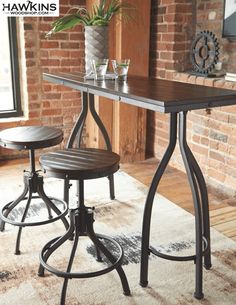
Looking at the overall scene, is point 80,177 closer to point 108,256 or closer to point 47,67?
point 108,256

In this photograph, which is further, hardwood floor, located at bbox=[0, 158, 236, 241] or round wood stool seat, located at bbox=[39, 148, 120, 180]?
hardwood floor, located at bbox=[0, 158, 236, 241]

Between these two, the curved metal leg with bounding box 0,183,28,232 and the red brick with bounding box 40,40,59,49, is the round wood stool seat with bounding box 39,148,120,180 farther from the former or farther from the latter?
the red brick with bounding box 40,40,59,49

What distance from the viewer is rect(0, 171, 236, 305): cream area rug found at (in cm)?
189

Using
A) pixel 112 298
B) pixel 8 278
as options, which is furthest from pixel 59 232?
pixel 112 298

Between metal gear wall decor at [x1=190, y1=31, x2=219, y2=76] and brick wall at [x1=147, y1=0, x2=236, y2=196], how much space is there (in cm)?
9

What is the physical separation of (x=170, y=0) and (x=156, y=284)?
251cm

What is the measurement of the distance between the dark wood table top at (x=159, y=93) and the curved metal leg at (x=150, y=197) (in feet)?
0.49

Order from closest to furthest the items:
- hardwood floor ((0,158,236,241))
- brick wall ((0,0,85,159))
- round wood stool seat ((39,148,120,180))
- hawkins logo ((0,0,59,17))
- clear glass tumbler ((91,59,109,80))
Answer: round wood stool seat ((39,148,120,180)) < clear glass tumbler ((91,59,109,80)) < hardwood floor ((0,158,236,241)) < hawkins logo ((0,0,59,17)) < brick wall ((0,0,85,159))

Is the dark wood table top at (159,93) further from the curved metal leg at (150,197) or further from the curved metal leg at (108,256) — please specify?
the curved metal leg at (108,256)

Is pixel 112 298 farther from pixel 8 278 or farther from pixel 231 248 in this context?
pixel 231 248

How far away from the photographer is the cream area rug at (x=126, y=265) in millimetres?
1895

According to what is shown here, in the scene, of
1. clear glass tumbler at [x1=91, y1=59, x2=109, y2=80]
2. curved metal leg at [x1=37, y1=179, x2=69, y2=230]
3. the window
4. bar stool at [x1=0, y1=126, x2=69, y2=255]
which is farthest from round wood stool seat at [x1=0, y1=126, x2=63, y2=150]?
the window

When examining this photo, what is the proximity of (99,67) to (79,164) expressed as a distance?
2.55ft

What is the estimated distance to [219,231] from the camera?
2.53 metres
